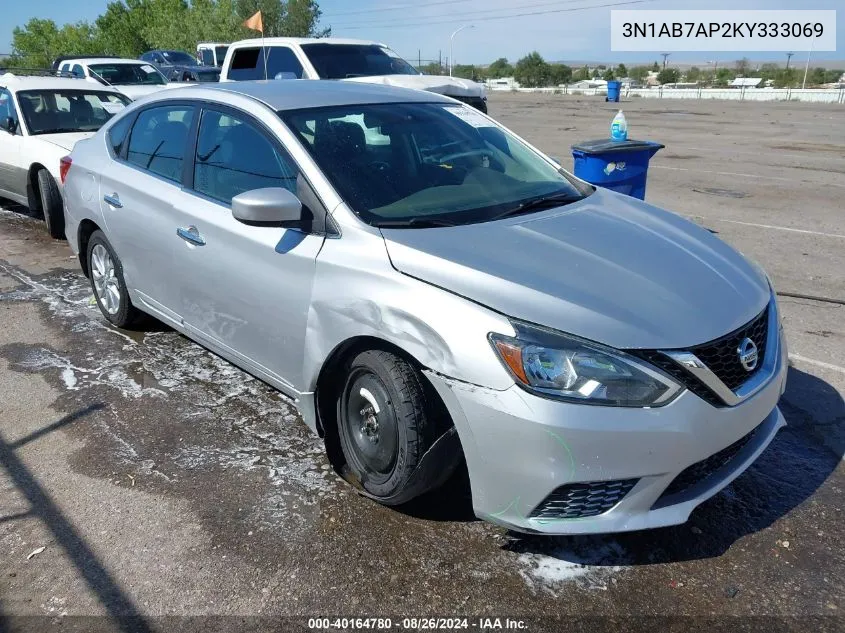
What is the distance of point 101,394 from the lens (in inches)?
170

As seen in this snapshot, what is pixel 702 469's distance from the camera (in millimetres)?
2717

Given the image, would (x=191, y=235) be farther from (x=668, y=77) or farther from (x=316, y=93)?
(x=668, y=77)

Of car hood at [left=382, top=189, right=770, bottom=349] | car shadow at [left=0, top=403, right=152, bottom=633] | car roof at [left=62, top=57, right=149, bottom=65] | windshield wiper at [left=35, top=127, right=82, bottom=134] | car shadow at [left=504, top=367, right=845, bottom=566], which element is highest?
car roof at [left=62, top=57, right=149, bottom=65]

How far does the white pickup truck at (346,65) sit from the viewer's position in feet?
35.0

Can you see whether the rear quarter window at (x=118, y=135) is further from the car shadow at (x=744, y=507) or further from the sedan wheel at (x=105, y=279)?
the car shadow at (x=744, y=507)

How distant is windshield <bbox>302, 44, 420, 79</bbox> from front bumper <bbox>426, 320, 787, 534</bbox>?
9.08m

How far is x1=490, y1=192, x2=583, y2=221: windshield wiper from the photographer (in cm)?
344

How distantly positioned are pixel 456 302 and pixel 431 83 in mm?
8617

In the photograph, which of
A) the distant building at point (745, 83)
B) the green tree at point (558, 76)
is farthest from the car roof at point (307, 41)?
the green tree at point (558, 76)

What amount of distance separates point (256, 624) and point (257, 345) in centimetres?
138

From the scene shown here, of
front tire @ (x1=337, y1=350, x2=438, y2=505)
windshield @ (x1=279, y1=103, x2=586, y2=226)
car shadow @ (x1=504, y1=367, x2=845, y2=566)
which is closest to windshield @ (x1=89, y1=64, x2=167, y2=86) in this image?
windshield @ (x1=279, y1=103, x2=586, y2=226)

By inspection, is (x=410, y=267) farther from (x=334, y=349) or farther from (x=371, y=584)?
(x=371, y=584)

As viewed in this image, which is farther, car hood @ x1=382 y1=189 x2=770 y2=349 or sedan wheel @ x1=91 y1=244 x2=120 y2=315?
sedan wheel @ x1=91 y1=244 x2=120 y2=315

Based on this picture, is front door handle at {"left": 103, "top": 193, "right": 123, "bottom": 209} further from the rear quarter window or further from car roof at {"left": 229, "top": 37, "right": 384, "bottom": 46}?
car roof at {"left": 229, "top": 37, "right": 384, "bottom": 46}
